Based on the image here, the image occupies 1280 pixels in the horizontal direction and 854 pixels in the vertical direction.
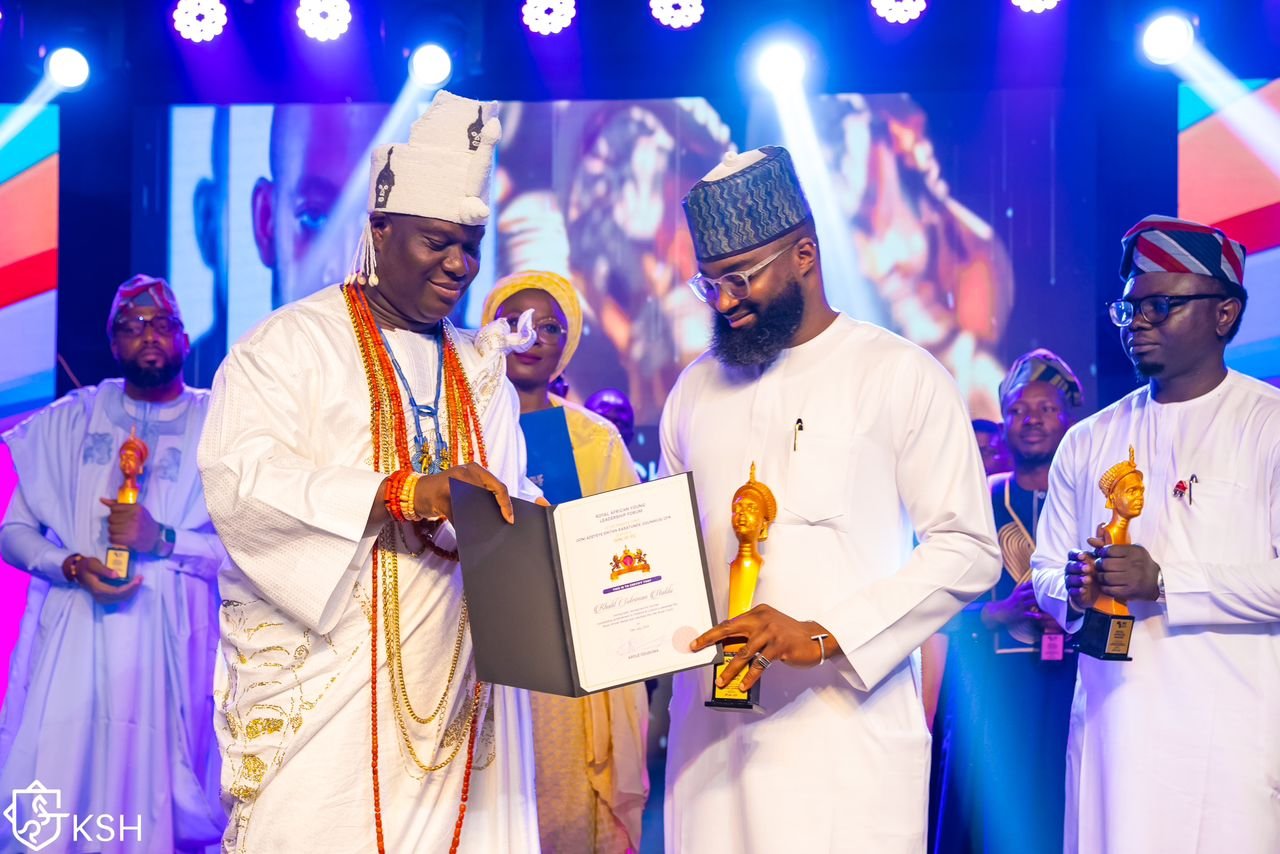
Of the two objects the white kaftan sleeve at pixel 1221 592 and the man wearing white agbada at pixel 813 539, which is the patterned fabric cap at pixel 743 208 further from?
A: the white kaftan sleeve at pixel 1221 592

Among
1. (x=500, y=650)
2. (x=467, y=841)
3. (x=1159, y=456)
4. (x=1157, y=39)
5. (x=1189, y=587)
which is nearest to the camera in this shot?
(x=500, y=650)

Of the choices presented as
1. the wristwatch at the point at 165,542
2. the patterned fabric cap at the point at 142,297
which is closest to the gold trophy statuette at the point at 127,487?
the wristwatch at the point at 165,542

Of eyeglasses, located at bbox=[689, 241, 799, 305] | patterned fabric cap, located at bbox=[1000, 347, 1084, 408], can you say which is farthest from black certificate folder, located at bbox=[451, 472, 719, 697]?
patterned fabric cap, located at bbox=[1000, 347, 1084, 408]

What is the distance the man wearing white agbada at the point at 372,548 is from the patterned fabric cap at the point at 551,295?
240 centimetres

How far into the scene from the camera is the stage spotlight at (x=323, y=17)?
25.0ft

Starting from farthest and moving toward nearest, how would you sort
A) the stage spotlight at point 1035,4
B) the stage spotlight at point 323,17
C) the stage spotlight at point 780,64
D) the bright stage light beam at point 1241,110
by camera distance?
the stage spotlight at point 780,64 < the bright stage light beam at point 1241,110 < the stage spotlight at point 323,17 < the stage spotlight at point 1035,4

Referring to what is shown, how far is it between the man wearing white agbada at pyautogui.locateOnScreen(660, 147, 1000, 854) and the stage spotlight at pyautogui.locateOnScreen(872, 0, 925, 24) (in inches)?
176

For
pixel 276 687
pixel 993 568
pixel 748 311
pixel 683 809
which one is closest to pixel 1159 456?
pixel 993 568

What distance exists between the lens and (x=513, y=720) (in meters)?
3.38

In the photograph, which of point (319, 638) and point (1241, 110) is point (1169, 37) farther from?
point (319, 638)

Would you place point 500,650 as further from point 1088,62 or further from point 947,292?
point 1088,62

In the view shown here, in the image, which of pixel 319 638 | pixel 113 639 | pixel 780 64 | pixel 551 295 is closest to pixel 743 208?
pixel 319 638

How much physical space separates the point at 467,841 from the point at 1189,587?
91.6 inches

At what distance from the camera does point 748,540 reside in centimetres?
328
